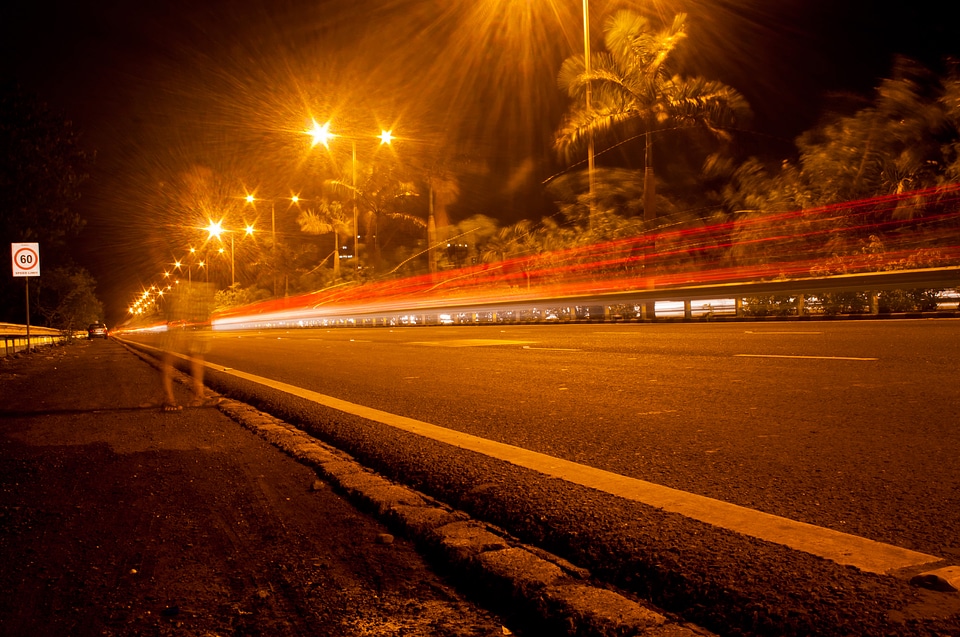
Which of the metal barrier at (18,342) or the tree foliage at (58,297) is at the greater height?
the tree foliage at (58,297)

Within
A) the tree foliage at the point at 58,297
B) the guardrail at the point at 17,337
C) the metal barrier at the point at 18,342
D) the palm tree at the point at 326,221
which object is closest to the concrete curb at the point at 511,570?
the guardrail at the point at 17,337

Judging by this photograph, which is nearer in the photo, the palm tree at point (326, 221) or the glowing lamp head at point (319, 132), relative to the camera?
the glowing lamp head at point (319, 132)

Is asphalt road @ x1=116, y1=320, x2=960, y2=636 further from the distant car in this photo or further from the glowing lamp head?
the distant car

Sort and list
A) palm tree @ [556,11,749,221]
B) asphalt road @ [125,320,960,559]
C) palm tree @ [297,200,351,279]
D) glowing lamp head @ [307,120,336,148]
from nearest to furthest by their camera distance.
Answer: asphalt road @ [125,320,960,559]
palm tree @ [556,11,749,221]
glowing lamp head @ [307,120,336,148]
palm tree @ [297,200,351,279]

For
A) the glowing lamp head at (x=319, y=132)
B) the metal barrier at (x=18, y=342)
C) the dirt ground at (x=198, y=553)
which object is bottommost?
the dirt ground at (x=198, y=553)

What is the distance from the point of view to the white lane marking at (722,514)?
8.20ft

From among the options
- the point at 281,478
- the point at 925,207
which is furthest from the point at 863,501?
the point at 925,207

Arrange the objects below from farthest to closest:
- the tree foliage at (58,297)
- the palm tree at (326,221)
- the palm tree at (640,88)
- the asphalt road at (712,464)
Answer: the palm tree at (326,221)
the tree foliage at (58,297)
the palm tree at (640,88)
the asphalt road at (712,464)

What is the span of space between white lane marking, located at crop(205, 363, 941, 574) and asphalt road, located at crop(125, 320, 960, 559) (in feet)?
0.44

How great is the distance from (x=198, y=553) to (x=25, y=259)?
812 inches

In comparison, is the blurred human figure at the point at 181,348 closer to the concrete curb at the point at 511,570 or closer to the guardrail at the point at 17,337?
the guardrail at the point at 17,337

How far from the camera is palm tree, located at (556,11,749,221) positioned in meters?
26.4

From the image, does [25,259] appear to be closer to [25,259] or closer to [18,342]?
[25,259]

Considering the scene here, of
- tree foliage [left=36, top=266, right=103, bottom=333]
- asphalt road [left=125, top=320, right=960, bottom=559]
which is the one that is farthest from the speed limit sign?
tree foliage [left=36, top=266, right=103, bottom=333]
